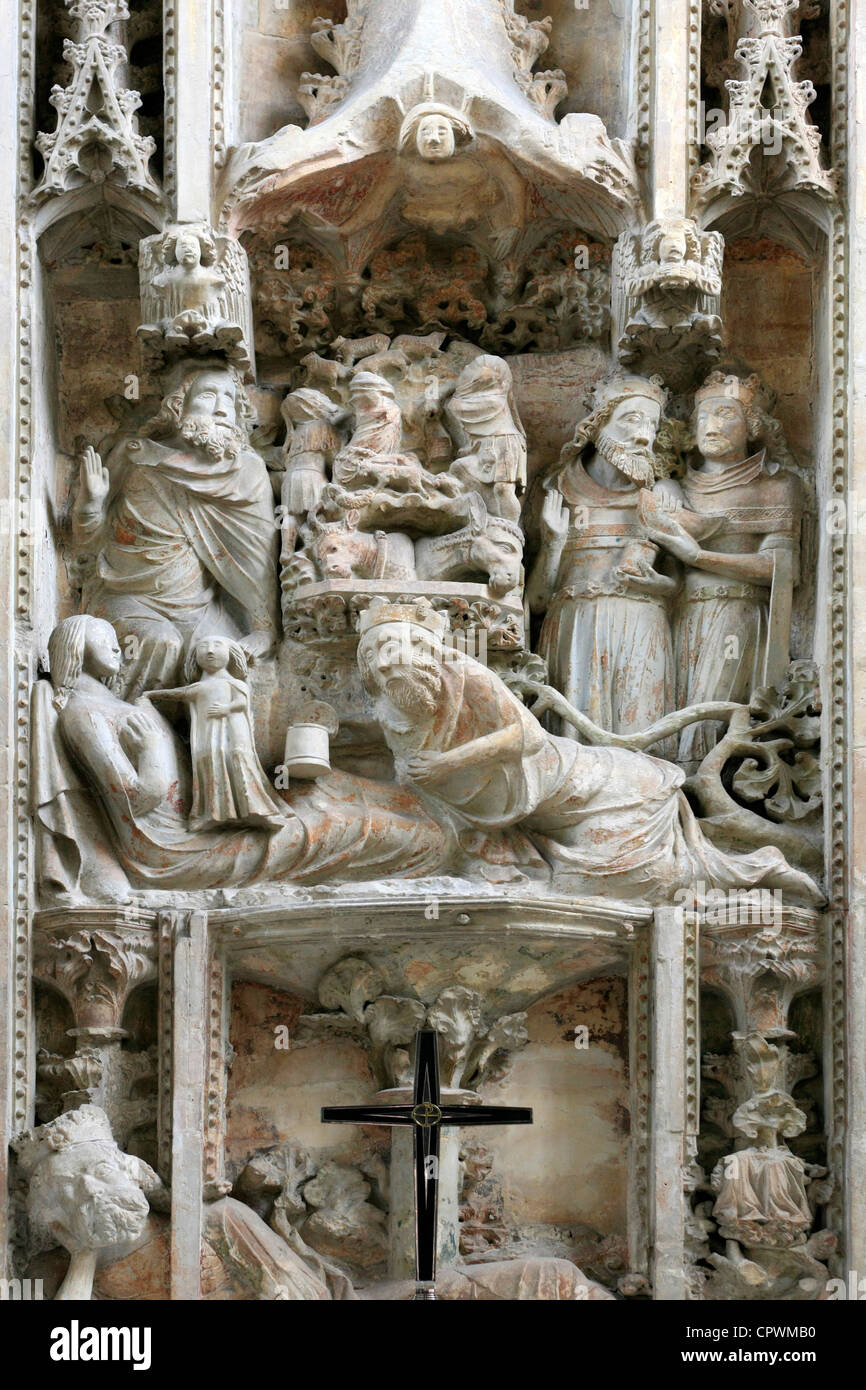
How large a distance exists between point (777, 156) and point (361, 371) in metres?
1.84

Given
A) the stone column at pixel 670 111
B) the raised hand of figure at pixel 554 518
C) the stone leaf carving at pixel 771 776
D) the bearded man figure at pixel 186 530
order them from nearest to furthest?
1. the stone leaf carving at pixel 771 776
2. the bearded man figure at pixel 186 530
3. the stone column at pixel 670 111
4. the raised hand of figure at pixel 554 518

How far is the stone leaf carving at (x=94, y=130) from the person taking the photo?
43.8 feet

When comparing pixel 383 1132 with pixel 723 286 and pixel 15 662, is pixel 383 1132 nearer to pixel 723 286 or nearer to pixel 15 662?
pixel 15 662

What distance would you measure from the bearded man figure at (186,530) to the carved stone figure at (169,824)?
0.53 m

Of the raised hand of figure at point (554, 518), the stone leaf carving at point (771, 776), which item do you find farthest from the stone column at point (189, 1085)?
the raised hand of figure at point (554, 518)

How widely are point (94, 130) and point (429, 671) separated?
2.58 m

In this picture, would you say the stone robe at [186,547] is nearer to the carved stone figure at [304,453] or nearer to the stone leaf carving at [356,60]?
the carved stone figure at [304,453]

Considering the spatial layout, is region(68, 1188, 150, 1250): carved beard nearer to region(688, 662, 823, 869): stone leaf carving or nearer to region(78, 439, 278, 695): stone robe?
region(78, 439, 278, 695): stone robe

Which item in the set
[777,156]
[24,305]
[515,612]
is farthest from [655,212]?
[24,305]

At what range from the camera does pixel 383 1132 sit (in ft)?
42.3

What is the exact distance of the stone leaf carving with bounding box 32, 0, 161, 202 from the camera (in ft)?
43.8

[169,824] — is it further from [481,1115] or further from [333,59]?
[333,59]

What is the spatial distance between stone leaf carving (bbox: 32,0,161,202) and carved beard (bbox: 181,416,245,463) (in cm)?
90

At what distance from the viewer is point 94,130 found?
1336cm
